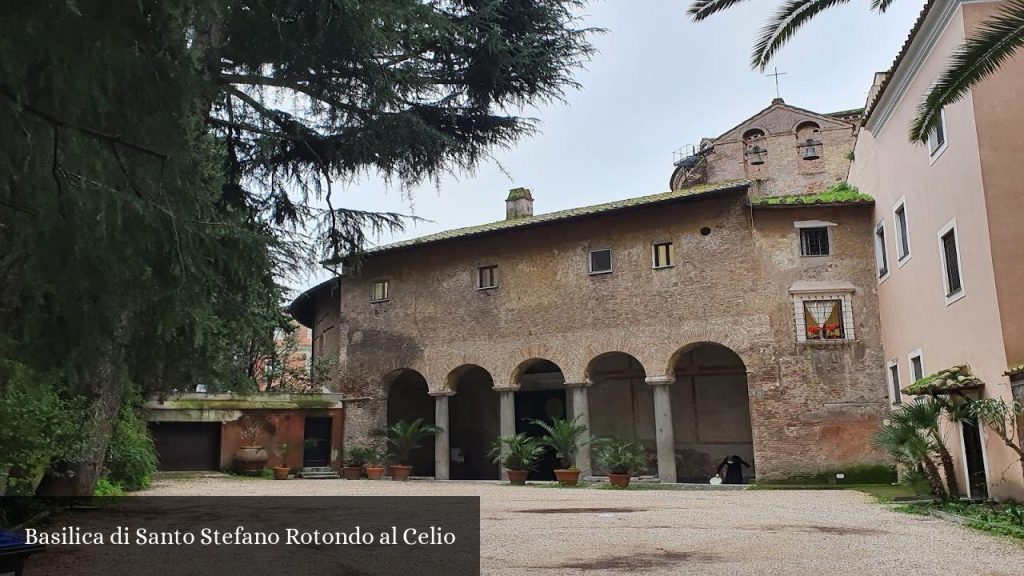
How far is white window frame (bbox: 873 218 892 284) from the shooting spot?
17.3 m

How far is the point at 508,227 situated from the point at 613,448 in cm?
649

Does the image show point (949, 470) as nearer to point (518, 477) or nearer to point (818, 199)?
point (818, 199)

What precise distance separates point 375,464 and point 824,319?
40.3ft

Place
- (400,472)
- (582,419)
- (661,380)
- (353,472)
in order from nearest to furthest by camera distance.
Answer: (661,380)
(582,419)
(400,472)
(353,472)

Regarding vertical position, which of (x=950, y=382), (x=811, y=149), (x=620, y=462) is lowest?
(x=620, y=462)

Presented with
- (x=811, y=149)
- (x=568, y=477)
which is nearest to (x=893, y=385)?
(x=568, y=477)

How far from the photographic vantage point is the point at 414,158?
11.0 metres

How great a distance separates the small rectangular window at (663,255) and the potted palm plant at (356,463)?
31.2 feet

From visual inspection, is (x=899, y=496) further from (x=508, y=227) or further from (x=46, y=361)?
(x=46, y=361)

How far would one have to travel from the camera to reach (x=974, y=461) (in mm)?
12516

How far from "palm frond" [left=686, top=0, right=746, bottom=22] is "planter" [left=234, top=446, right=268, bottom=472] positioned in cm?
1840

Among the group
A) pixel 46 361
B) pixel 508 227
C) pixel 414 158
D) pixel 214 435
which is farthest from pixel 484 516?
pixel 214 435

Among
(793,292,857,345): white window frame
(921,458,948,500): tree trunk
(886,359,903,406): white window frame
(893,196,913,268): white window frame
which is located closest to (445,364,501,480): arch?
(793,292,857,345): white window frame

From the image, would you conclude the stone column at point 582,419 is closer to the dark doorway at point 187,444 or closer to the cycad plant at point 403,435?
the cycad plant at point 403,435
